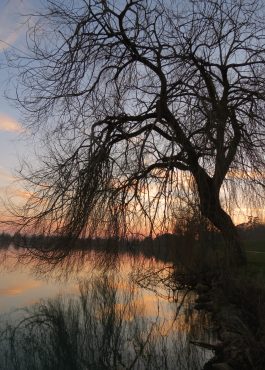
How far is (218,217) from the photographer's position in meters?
9.08

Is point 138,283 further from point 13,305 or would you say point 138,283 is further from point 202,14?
point 202,14

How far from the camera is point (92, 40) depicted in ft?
29.0

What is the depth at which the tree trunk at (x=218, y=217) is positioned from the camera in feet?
27.0

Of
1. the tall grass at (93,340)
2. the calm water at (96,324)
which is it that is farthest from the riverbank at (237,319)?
the tall grass at (93,340)

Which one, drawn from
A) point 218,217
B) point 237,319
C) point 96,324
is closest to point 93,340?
point 96,324

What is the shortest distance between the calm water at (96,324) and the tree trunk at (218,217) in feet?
4.09

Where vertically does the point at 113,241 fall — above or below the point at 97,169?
below

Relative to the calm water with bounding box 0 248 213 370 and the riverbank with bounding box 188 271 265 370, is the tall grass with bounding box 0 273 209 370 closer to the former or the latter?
the calm water with bounding box 0 248 213 370

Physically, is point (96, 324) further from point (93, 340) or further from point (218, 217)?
point (218, 217)

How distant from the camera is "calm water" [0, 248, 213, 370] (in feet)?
23.9

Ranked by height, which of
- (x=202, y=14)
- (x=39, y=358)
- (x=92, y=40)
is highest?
(x=202, y=14)

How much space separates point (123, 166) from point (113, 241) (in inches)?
48.7

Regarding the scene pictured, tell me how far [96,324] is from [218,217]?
288 cm

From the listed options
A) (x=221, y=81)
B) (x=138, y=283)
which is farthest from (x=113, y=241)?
(x=138, y=283)
